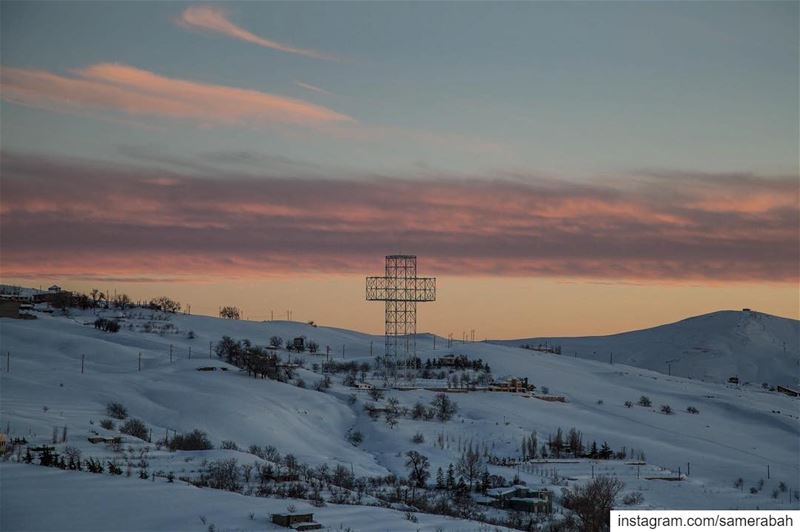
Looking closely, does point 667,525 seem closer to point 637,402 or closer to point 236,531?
point 236,531

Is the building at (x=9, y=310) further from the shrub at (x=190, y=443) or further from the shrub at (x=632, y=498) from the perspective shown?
the shrub at (x=632, y=498)

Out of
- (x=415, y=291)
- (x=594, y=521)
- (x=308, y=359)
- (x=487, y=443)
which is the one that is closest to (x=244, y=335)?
(x=308, y=359)

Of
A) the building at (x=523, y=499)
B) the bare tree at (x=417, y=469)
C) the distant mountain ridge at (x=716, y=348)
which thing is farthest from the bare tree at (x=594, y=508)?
the distant mountain ridge at (x=716, y=348)

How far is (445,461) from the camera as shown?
51156 mm

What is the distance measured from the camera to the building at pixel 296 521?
76.6 feet

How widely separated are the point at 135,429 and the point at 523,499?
1740cm

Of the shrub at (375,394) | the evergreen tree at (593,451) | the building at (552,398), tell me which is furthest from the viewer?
the building at (552,398)

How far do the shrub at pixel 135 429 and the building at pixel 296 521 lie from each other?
19.5 meters

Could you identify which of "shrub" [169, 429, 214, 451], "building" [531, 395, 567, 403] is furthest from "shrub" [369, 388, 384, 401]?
"shrub" [169, 429, 214, 451]

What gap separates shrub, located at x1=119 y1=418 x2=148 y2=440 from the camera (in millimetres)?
42597

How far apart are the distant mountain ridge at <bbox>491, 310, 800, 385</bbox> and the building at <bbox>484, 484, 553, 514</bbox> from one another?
354ft

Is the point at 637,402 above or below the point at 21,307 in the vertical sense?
below

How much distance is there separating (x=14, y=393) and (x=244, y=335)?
68.9 m

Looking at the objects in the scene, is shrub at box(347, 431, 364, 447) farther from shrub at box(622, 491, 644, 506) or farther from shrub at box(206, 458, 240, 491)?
shrub at box(206, 458, 240, 491)
